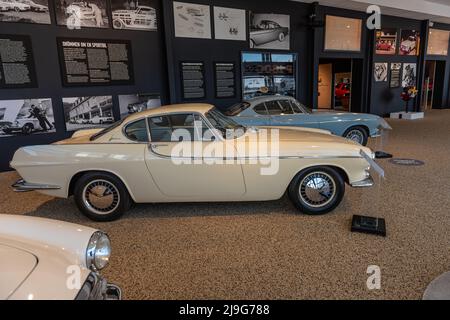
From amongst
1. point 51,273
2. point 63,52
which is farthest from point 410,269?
point 63,52

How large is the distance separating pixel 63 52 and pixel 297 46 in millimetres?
6778

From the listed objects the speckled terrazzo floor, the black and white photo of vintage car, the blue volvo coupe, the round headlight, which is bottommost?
the speckled terrazzo floor

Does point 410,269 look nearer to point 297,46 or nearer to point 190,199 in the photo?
point 190,199

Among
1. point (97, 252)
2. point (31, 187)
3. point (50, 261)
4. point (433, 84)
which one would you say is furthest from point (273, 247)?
point (433, 84)

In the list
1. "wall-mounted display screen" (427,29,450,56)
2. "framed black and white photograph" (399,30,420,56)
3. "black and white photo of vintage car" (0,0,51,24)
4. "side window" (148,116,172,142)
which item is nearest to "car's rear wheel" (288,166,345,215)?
"side window" (148,116,172,142)

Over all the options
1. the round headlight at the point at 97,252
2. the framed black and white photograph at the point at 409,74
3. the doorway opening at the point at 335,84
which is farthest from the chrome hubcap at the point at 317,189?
the framed black and white photograph at the point at 409,74

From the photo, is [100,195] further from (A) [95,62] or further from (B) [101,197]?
(A) [95,62]

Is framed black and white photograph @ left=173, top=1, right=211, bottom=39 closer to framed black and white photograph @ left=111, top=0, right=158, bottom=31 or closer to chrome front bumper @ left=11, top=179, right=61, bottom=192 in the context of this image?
framed black and white photograph @ left=111, top=0, right=158, bottom=31

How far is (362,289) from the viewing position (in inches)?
88.6

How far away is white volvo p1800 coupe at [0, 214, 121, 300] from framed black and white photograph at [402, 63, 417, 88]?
14761 millimetres

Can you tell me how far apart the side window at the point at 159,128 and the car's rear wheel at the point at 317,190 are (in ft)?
5.13

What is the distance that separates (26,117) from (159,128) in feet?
14.2

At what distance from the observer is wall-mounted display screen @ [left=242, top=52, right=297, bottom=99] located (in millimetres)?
8898

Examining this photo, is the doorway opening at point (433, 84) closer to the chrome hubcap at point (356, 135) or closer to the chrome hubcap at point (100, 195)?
the chrome hubcap at point (356, 135)
